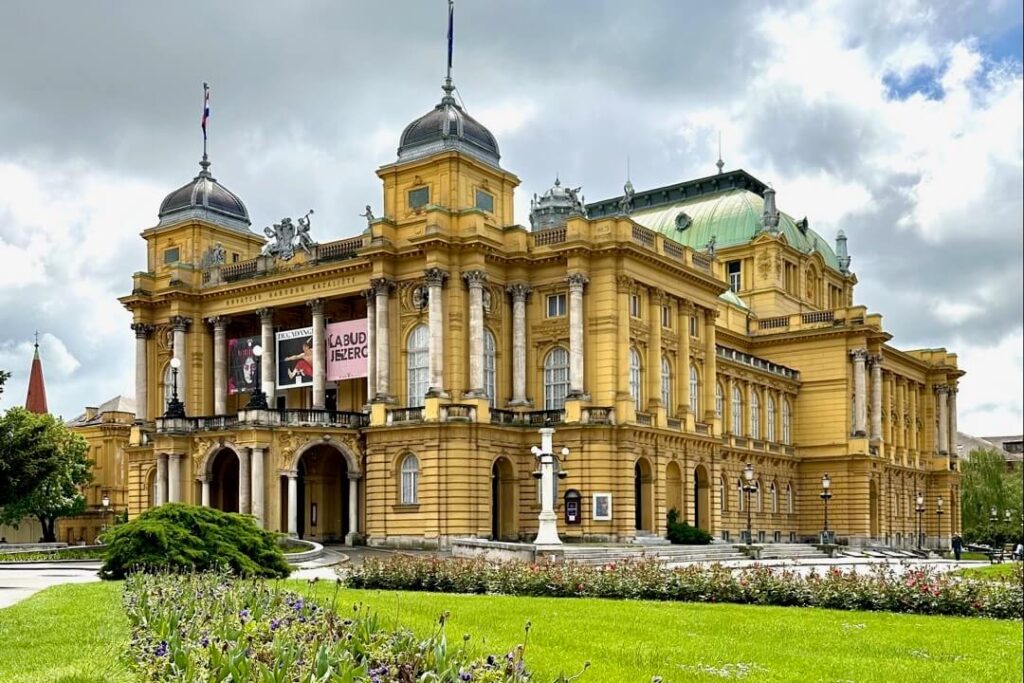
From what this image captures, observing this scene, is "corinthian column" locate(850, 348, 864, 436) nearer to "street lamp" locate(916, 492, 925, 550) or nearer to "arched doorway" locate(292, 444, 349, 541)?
"street lamp" locate(916, 492, 925, 550)

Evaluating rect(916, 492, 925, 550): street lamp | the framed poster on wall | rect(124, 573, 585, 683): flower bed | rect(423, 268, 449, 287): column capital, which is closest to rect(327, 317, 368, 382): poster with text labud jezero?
rect(423, 268, 449, 287): column capital

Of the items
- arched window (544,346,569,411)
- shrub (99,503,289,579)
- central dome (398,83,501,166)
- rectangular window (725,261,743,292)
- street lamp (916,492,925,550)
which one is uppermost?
central dome (398,83,501,166)

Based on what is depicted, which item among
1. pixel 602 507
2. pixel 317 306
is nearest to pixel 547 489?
pixel 602 507

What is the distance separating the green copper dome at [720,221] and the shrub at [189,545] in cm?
5792


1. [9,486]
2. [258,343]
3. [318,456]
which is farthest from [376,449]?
[9,486]

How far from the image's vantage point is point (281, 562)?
33875 mm

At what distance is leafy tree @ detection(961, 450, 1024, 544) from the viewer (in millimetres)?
96875

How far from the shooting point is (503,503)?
59.2 meters

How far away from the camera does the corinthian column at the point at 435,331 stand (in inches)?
2211

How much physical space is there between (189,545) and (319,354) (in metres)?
30.7

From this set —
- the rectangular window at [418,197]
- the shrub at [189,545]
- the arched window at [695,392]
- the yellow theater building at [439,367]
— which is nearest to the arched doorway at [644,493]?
the yellow theater building at [439,367]

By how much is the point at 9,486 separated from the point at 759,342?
5467cm

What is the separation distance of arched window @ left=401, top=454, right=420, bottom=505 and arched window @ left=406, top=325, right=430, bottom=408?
2.96m

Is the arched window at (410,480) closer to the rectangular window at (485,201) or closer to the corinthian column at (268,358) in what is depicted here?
the corinthian column at (268,358)
